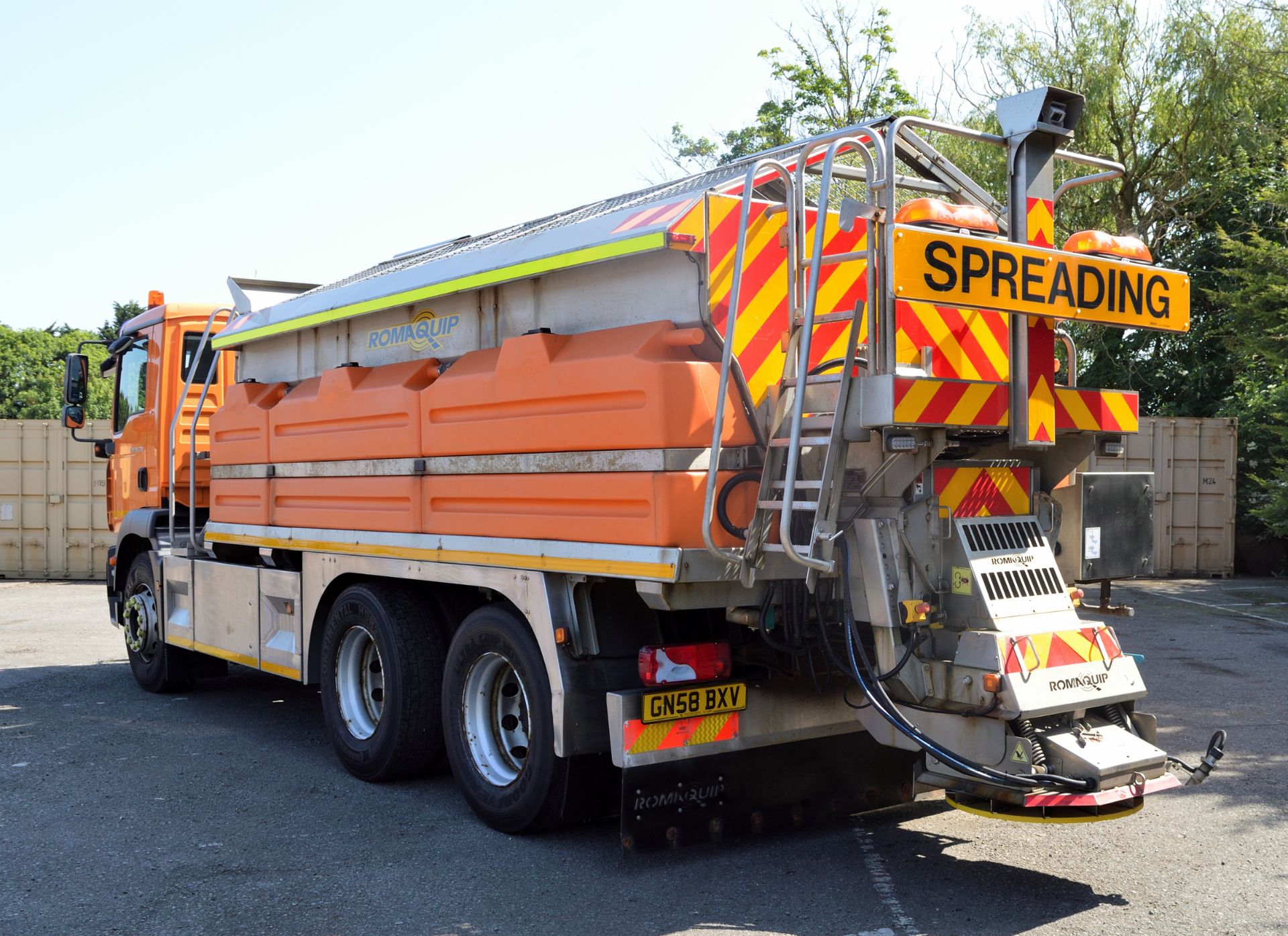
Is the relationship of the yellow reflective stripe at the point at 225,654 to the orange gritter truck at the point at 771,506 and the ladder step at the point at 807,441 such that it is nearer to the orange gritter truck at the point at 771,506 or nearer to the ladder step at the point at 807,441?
the orange gritter truck at the point at 771,506

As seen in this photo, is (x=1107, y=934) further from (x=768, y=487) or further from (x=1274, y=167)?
(x=1274, y=167)

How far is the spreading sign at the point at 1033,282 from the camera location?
14.1 ft

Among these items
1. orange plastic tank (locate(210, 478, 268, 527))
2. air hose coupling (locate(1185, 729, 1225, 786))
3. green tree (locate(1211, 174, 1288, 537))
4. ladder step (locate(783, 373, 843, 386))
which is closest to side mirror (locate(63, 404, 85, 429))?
orange plastic tank (locate(210, 478, 268, 527))

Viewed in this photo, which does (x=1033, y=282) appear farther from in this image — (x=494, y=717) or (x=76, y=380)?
(x=76, y=380)

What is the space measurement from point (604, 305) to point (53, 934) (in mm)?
3187

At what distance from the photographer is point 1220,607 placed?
14.6 metres

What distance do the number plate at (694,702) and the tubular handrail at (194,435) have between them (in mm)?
5164

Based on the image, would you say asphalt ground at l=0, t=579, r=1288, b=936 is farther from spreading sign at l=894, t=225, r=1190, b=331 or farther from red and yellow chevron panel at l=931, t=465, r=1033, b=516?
spreading sign at l=894, t=225, r=1190, b=331

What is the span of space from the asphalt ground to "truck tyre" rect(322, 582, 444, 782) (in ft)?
0.60

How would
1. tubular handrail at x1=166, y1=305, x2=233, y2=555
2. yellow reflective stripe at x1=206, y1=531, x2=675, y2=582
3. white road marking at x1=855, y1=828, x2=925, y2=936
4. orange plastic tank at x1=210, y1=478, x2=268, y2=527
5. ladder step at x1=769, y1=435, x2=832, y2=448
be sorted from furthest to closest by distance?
tubular handrail at x1=166, y1=305, x2=233, y2=555 → orange plastic tank at x1=210, y1=478, x2=268, y2=527 → yellow reflective stripe at x1=206, y1=531, x2=675, y2=582 → ladder step at x1=769, y1=435, x2=832, y2=448 → white road marking at x1=855, y1=828, x2=925, y2=936

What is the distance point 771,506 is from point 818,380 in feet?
1.86

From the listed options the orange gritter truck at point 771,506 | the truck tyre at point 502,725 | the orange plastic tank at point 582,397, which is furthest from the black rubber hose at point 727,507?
the truck tyre at point 502,725

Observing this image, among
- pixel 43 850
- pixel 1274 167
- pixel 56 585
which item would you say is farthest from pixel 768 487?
pixel 1274 167

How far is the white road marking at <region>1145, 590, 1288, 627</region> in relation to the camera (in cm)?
1344
